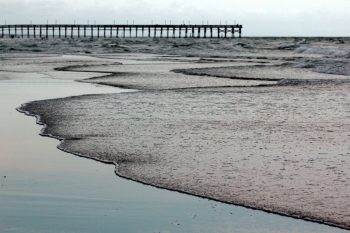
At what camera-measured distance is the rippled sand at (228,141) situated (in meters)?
5.42

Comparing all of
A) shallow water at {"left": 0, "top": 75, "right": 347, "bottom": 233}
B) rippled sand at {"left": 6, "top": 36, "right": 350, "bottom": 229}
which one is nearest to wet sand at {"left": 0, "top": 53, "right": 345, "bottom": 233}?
shallow water at {"left": 0, "top": 75, "right": 347, "bottom": 233}

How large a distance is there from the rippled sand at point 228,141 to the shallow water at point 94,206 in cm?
21

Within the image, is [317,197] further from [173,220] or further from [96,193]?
[96,193]

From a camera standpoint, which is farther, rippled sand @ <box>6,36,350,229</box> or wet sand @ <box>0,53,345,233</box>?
rippled sand @ <box>6,36,350,229</box>

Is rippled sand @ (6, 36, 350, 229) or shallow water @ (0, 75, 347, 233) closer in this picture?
shallow water @ (0, 75, 347, 233)

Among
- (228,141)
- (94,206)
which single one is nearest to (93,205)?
(94,206)

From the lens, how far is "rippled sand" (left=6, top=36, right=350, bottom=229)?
Result: 542cm

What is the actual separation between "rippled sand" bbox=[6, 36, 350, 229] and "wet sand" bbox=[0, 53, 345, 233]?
8.9 inches

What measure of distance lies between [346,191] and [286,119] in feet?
14.6

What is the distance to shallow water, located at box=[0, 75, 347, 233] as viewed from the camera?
4465 millimetres

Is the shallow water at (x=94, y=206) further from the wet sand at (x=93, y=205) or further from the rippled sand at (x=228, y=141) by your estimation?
the rippled sand at (x=228, y=141)

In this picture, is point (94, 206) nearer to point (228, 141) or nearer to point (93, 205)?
point (93, 205)

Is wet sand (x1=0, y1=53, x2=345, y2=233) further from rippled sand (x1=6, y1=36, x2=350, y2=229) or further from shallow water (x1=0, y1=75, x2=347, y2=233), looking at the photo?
rippled sand (x1=6, y1=36, x2=350, y2=229)

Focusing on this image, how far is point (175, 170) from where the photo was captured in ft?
20.4
